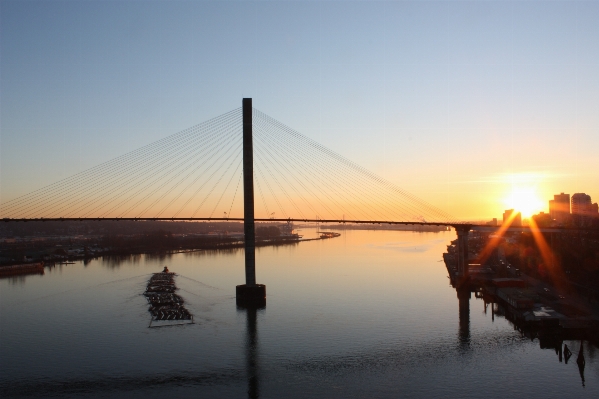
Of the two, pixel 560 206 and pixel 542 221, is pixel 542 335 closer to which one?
pixel 542 221

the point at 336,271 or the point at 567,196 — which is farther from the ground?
the point at 567,196

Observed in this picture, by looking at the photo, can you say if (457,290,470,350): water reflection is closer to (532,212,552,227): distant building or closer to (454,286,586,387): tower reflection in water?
(454,286,586,387): tower reflection in water

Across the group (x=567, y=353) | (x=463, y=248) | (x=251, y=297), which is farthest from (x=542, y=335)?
(x=463, y=248)

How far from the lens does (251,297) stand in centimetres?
2408

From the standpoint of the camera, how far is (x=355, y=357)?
1569cm

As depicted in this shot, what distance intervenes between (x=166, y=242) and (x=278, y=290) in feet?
137

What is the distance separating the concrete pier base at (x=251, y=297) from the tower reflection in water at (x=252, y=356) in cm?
114

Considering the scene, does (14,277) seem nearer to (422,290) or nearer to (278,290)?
(278,290)

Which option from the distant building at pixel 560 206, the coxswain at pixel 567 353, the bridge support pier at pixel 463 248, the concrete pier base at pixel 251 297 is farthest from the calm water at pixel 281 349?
the distant building at pixel 560 206

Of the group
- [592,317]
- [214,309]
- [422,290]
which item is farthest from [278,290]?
[592,317]

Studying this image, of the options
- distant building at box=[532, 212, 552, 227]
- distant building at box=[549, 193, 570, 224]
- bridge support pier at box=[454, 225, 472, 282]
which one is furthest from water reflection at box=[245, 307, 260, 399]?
distant building at box=[549, 193, 570, 224]

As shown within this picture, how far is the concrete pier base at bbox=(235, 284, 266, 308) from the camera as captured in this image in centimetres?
2399

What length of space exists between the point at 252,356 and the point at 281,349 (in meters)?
1.12

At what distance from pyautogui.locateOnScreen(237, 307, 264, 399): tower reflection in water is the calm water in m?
0.04
